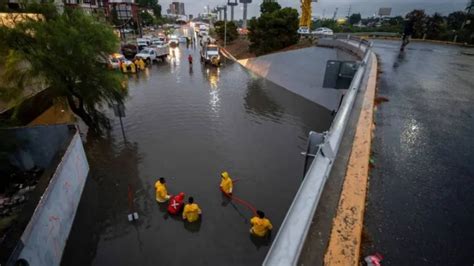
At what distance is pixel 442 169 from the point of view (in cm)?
378

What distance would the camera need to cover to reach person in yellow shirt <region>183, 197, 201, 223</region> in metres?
7.29

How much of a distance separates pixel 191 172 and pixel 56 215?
4613 mm

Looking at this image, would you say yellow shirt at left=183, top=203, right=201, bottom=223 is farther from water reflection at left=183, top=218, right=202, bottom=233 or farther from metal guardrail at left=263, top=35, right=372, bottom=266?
metal guardrail at left=263, top=35, right=372, bottom=266

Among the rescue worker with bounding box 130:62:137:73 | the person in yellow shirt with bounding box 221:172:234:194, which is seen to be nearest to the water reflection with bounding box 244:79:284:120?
the person in yellow shirt with bounding box 221:172:234:194

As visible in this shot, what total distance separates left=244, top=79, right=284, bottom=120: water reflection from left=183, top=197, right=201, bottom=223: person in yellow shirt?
9.92 metres

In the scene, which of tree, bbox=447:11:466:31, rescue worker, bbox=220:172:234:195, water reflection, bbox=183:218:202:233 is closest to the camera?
water reflection, bbox=183:218:202:233

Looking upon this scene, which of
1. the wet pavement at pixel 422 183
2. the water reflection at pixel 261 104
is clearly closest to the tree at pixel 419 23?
the water reflection at pixel 261 104

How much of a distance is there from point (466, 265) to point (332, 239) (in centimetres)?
136

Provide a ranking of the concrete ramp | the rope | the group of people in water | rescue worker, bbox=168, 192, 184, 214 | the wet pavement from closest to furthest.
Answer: the wet pavement
the group of people in water
rescue worker, bbox=168, 192, 184, 214
the rope
the concrete ramp

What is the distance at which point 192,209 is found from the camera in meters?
7.28

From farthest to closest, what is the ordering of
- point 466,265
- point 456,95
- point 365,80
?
1. point 365,80
2. point 456,95
3. point 466,265

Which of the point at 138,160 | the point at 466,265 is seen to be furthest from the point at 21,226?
the point at 466,265

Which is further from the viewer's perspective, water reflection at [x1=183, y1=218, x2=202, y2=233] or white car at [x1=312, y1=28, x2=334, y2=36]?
white car at [x1=312, y1=28, x2=334, y2=36]

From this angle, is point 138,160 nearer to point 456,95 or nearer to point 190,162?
point 190,162
